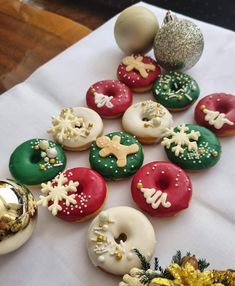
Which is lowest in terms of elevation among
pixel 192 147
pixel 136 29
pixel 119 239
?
pixel 119 239

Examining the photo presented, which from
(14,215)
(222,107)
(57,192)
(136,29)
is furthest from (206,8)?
(14,215)

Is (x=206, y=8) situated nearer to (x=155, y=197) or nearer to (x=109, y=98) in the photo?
(x=109, y=98)

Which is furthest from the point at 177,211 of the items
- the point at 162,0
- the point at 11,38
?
the point at 162,0

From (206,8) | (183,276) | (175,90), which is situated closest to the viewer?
(183,276)

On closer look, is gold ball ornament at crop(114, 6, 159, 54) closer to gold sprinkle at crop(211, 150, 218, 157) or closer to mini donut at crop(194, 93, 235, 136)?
mini donut at crop(194, 93, 235, 136)

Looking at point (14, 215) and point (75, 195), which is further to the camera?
point (75, 195)

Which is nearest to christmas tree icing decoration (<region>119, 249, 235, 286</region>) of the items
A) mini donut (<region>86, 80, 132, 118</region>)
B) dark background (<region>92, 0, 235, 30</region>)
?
mini donut (<region>86, 80, 132, 118</region>)
